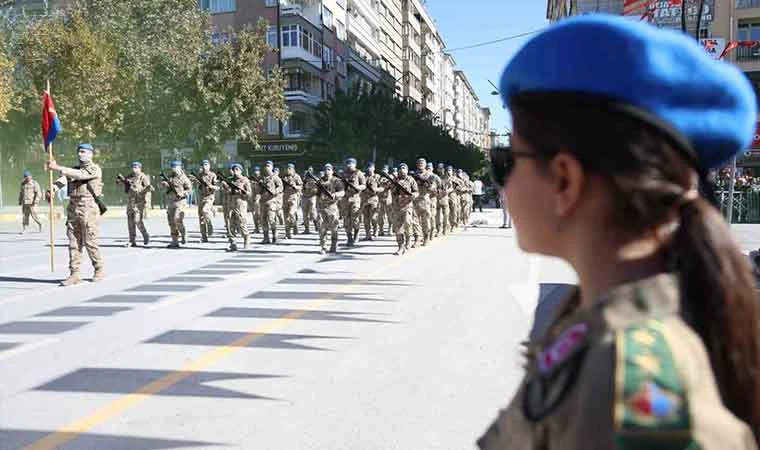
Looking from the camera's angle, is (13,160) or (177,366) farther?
(13,160)

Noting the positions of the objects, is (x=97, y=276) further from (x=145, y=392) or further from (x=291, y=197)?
(x=291, y=197)

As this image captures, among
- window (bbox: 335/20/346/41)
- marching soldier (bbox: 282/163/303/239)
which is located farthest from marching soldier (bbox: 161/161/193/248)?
window (bbox: 335/20/346/41)

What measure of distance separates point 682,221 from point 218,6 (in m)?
51.8

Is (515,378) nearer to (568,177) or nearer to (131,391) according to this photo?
(131,391)

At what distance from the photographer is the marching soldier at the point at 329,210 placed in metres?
15.0

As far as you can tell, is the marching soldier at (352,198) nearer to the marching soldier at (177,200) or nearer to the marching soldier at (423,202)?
the marching soldier at (423,202)

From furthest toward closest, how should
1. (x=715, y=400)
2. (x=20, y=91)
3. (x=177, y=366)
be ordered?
(x=20, y=91), (x=177, y=366), (x=715, y=400)

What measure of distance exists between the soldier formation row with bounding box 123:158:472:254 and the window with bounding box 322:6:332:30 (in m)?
34.0

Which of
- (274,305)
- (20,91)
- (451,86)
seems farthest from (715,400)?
(451,86)

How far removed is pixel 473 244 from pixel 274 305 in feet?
29.2

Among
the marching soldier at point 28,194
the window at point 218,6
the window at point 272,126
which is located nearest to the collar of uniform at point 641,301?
the marching soldier at point 28,194

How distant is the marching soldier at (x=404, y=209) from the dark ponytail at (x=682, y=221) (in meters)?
13.4

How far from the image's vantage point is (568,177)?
106 centimetres

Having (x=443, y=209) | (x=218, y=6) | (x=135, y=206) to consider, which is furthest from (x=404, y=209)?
(x=218, y=6)
